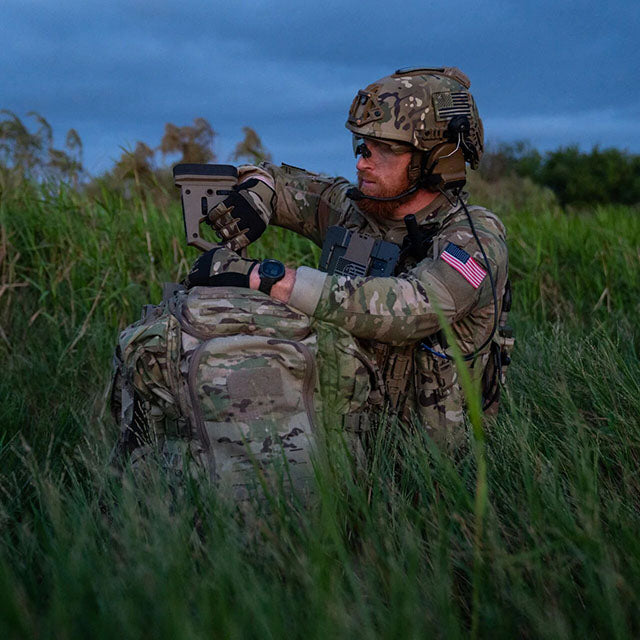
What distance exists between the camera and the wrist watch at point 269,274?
2725mm

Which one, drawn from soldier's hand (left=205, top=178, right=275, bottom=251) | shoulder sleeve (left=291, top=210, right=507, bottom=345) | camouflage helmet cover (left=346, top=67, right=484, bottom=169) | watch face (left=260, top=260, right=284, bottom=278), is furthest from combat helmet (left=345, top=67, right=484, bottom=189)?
watch face (left=260, top=260, right=284, bottom=278)

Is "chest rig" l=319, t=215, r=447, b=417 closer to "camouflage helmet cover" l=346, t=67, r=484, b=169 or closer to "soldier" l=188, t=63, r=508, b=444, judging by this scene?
"soldier" l=188, t=63, r=508, b=444

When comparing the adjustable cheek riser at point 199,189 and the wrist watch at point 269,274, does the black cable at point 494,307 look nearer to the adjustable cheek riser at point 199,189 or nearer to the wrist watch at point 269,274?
the wrist watch at point 269,274

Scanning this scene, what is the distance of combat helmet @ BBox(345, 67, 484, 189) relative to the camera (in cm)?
299

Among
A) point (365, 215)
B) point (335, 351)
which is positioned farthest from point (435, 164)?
point (335, 351)

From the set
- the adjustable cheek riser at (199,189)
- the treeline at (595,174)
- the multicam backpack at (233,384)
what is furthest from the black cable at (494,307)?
the treeline at (595,174)

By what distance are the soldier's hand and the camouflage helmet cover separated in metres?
0.56

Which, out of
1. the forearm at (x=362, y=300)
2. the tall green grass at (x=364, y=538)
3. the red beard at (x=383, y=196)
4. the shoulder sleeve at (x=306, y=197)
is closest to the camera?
the tall green grass at (x=364, y=538)

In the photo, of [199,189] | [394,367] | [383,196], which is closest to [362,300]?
[394,367]

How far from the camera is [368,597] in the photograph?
1.71 metres

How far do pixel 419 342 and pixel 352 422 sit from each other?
22.8 inches

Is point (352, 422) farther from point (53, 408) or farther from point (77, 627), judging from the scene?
point (53, 408)

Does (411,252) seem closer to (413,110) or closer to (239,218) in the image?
(413,110)

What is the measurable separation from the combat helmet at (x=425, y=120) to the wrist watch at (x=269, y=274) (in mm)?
734
